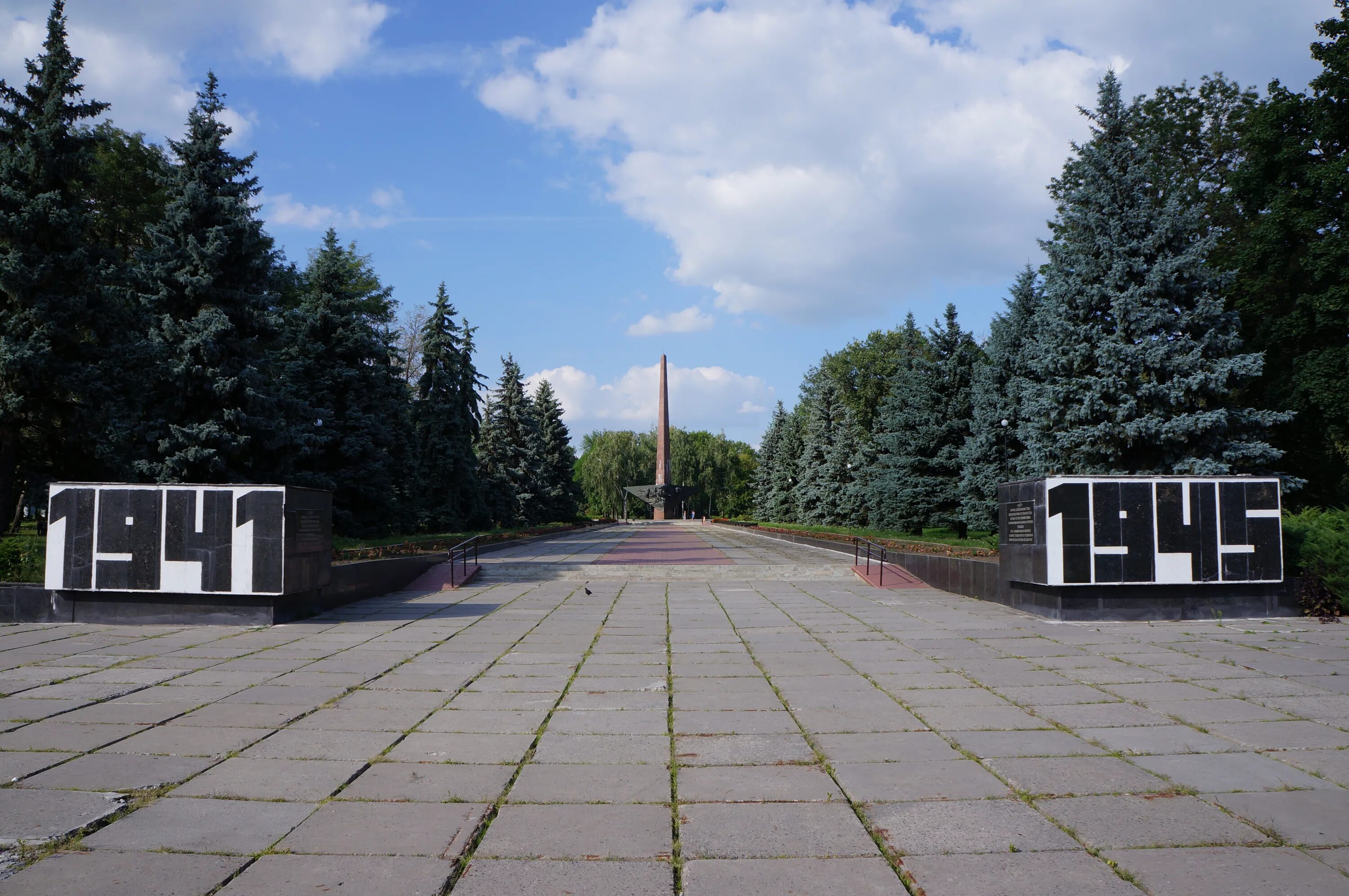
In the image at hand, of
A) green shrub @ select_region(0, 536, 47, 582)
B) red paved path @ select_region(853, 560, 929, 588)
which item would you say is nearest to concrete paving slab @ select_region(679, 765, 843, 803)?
green shrub @ select_region(0, 536, 47, 582)

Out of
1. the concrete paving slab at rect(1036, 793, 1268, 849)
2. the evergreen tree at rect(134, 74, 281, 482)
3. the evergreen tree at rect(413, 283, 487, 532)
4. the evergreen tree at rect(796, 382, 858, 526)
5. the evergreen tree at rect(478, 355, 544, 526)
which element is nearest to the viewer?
the concrete paving slab at rect(1036, 793, 1268, 849)

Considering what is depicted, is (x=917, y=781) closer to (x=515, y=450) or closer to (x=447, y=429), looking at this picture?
(x=447, y=429)

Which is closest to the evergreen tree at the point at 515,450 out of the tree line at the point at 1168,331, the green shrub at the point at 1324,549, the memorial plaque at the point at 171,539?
the tree line at the point at 1168,331

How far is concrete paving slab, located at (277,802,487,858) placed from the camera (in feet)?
10.7

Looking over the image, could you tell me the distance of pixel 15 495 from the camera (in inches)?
938

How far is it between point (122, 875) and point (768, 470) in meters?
55.0

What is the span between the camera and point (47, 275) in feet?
57.8

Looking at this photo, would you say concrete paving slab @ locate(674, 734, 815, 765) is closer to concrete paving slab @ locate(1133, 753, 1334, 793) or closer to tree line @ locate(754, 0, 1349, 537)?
concrete paving slab @ locate(1133, 753, 1334, 793)

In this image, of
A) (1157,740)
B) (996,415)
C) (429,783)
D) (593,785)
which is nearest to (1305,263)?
(996,415)

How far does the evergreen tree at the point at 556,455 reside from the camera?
161ft

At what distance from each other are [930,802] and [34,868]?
3649mm

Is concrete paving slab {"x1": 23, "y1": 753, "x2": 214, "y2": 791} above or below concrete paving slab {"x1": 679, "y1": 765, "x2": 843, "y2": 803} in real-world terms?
above

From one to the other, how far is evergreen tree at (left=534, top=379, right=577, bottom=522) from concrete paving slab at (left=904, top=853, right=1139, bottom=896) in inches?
1791

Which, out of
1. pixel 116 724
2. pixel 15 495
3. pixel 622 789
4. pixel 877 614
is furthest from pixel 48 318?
pixel 622 789
